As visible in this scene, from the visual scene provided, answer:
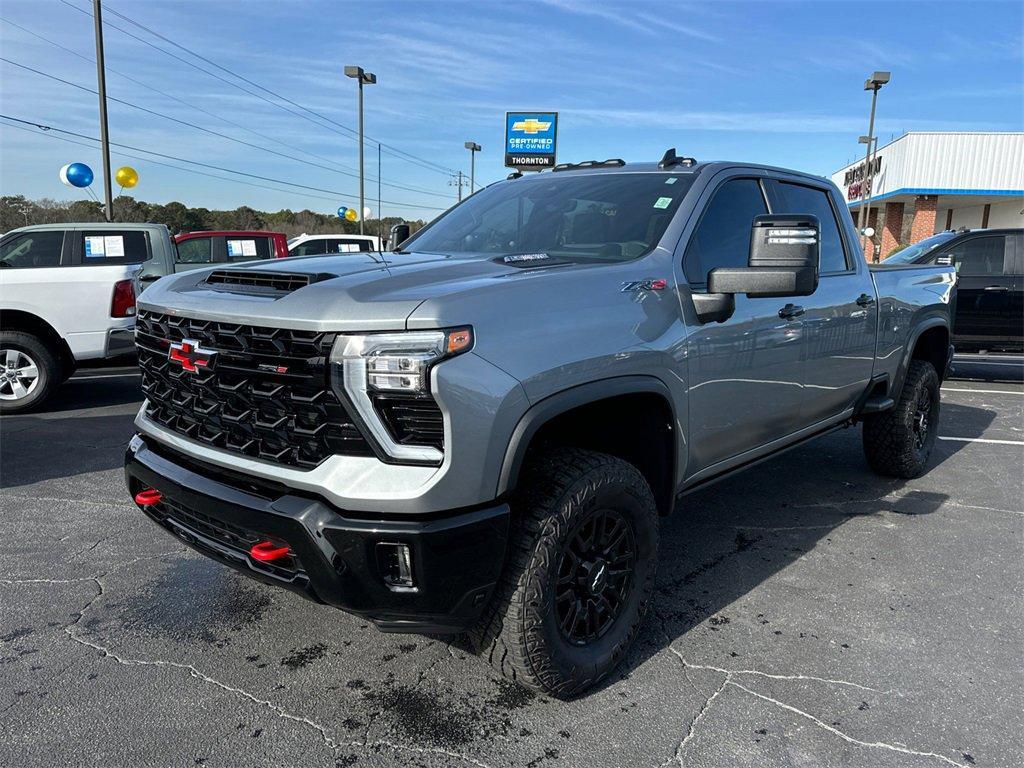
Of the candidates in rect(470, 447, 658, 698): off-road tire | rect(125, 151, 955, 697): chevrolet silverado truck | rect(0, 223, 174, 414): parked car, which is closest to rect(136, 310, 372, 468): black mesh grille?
rect(125, 151, 955, 697): chevrolet silverado truck

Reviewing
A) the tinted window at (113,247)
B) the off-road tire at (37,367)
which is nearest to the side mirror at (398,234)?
the off-road tire at (37,367)

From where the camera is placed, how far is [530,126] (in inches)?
980

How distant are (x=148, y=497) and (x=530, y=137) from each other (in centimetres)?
2387

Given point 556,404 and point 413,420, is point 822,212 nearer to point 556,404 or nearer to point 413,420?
point 556,404

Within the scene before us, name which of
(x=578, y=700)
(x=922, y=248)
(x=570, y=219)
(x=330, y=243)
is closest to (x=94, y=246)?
(x=570, y=219)

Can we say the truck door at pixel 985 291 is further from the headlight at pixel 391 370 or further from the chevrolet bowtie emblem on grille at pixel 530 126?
the chevrolet bowtie emblem on grille at pixel 530 126

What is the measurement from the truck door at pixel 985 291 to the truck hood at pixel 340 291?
9101 millimetres

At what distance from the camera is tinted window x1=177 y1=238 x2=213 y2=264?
12836 mm

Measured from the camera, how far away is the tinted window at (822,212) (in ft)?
13.3

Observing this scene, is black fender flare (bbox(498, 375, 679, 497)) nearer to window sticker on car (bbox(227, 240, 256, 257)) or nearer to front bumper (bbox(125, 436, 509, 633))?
front bumper (bbox(125, 436, 509, 633))

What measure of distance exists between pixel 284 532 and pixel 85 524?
273 centimetres

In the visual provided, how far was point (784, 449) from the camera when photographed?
394cm

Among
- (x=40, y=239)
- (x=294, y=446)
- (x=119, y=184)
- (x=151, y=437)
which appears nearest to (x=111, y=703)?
(x=151, y=437)

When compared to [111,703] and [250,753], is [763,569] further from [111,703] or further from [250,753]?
[111,703]
